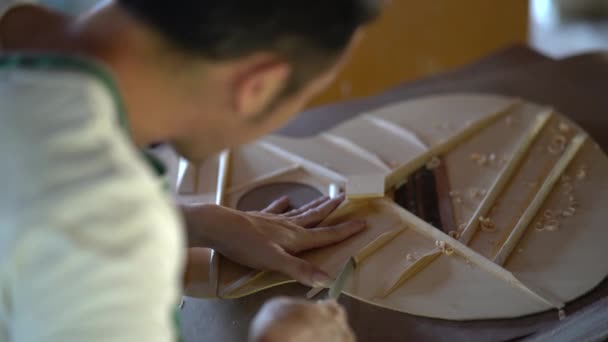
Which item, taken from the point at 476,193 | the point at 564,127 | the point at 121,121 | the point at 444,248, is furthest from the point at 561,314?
the point at 121,121

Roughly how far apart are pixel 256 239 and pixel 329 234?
141mm

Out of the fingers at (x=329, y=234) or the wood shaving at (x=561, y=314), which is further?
the fingers at (x=329, y=234)

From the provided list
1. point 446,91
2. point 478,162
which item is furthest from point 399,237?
point 446,91

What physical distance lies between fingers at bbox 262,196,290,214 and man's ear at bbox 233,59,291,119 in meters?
0.55

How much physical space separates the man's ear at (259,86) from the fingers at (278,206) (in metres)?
0.55

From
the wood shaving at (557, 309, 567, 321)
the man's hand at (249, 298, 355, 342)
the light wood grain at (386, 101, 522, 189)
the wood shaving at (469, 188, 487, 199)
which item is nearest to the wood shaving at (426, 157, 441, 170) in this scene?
the light wood grain at (386, 101, 522, 189)

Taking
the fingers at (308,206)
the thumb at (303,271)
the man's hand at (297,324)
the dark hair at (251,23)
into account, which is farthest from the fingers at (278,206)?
the dark hair at (251,23)

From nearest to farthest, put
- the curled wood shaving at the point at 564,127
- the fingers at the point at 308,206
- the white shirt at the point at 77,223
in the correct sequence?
the white shirt at the point at 77,223 < the fingers at the point at 308,206 < the curled wood shaving at the point at 564,127

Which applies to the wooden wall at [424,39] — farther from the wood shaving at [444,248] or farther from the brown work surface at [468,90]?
the wood shaving at [444,248]

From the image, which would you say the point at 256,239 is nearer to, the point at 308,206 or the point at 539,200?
the point at 308,206

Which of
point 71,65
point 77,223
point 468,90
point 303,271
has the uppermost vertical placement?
point 71,65

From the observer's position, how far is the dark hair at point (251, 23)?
70cm

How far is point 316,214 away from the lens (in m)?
1.30

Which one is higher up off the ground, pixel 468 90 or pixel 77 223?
pixel 77 223
